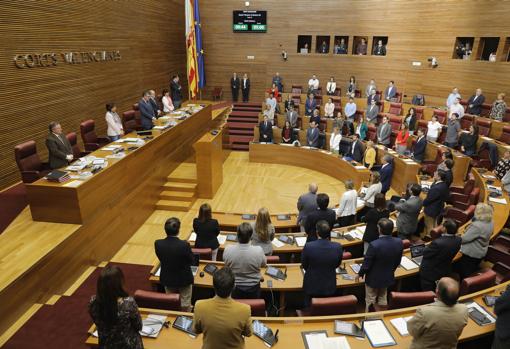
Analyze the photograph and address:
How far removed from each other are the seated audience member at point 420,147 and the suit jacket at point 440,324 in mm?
6294

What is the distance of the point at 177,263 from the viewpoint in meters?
3.20

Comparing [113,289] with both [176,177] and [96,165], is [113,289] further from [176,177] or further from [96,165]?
[176,177]

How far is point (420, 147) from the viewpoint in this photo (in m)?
8.04

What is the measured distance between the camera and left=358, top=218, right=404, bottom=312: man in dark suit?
10.6 ft

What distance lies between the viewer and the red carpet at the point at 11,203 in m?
4.77

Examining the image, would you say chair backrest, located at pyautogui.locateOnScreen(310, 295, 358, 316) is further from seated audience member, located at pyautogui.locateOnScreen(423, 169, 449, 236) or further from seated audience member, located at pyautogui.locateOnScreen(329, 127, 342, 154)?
seated audience member, located at pyautogui.locateOnScreen(329, 127, 342, 154)

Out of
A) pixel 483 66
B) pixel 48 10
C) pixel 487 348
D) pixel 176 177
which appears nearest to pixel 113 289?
pixel 487 348

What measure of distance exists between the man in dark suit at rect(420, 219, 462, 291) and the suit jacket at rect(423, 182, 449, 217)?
173cm

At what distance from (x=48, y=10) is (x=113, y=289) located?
6.59m

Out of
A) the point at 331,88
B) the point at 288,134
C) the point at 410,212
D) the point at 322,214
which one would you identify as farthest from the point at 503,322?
the point at 331,88

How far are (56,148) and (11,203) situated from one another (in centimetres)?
97

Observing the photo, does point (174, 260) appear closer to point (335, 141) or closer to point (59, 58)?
point (59, 58)

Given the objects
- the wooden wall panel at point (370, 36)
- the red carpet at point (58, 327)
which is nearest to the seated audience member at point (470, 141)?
the wooden wall panel at point (370, 36)

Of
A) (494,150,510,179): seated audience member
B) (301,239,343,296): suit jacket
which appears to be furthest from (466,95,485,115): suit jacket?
(301,239,343,296): suit jacket
